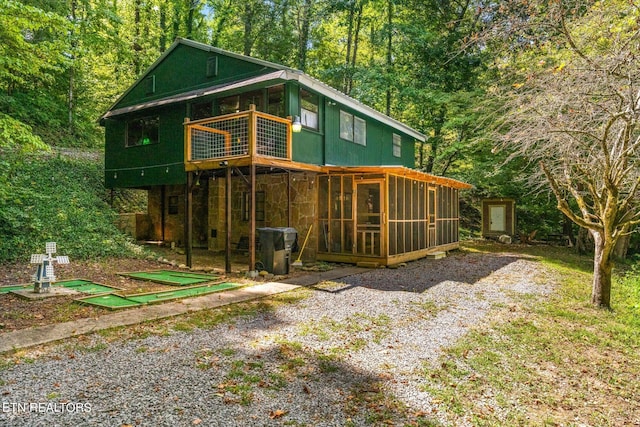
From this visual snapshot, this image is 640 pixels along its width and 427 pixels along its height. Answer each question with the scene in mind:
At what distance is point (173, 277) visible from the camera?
8.13 m

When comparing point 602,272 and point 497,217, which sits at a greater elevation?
point 497,217

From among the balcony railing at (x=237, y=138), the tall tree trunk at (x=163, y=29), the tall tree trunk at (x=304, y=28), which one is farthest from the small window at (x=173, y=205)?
the tall tree trunk at (x=163, y=29)

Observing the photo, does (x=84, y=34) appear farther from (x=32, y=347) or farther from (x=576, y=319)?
(x=576, y=319)

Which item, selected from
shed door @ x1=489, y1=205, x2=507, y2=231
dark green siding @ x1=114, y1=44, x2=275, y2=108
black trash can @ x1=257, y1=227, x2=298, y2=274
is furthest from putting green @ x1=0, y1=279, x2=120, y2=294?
shed door @ x1=489, y1=205, x2=507, y2=231

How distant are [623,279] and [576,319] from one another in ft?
18.2

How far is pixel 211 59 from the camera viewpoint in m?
12.1

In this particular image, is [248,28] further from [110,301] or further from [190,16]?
[110,301]

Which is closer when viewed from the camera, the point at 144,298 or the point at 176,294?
the point at 144,298

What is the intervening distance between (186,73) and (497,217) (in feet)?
51.1

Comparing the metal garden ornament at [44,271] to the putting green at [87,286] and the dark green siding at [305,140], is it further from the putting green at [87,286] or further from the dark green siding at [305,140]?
the dark green siding at [305,140]

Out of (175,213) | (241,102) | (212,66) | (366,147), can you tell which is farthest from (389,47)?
(175,213)

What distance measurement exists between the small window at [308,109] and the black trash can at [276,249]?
3.54m

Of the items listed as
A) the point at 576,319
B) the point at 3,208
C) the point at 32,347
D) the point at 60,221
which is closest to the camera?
the point at 32,347

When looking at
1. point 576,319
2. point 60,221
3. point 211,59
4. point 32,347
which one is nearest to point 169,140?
point 211,59
